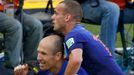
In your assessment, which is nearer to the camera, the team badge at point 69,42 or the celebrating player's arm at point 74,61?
the celebrating player's arm at point 74,61

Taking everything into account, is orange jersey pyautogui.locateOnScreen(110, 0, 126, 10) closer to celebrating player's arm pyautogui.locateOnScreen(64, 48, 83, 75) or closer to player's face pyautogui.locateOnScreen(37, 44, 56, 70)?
celebrating player's arm pyautogui.locateOnScreen(64, 48, 83, 75)

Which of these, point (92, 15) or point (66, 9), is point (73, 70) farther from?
point (92, 15)

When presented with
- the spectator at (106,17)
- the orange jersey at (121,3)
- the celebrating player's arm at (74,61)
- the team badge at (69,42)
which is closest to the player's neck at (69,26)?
the team badge at (69,42)

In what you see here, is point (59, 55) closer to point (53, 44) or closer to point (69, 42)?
A: point (53, 44)

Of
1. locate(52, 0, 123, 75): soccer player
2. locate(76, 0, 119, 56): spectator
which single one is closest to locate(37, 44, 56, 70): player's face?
locate(52, 0, 123, 75): soccer player

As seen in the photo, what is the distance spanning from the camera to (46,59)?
4.43m

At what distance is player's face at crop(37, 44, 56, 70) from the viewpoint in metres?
4.43

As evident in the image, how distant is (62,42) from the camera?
4645 millimetres

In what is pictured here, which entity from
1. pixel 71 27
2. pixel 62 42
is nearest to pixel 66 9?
pixel 71 27

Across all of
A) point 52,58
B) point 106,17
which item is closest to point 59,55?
point 52,58

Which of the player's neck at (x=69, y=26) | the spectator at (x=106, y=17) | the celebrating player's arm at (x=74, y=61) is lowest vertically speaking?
the spectator at (x=106, y=17)

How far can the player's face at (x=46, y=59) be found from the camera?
4426 mm

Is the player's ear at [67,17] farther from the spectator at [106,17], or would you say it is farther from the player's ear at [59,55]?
the spectator at [106,17]

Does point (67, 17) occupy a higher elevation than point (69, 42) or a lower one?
higher
